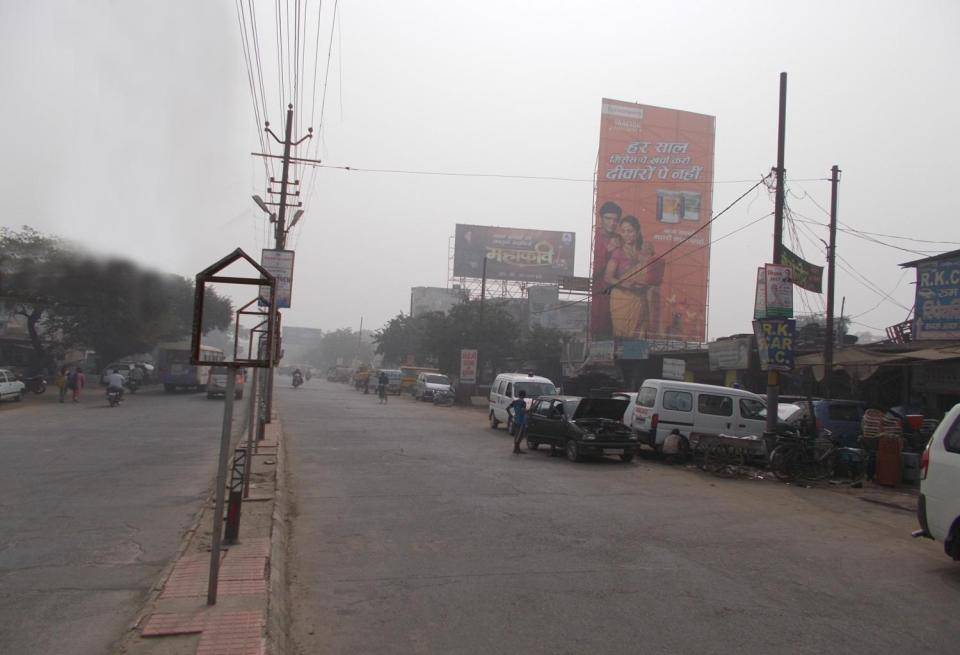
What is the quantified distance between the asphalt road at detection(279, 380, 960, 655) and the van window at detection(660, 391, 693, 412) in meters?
3.69

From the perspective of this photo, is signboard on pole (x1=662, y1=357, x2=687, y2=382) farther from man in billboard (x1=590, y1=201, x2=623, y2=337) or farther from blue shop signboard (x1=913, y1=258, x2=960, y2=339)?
man in billboard (x1=590, y1=201, x2=623, y2=337)

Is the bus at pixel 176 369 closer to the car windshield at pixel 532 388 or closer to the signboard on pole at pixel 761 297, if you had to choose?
the car windshield at pixel 532 388

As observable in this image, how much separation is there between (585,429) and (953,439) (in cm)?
939

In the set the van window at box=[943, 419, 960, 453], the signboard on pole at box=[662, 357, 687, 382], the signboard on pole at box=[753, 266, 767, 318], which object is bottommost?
the van window at box=[943, 419, 960, 453]

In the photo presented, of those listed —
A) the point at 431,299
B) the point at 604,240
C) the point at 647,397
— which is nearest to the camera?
the point at 647,397

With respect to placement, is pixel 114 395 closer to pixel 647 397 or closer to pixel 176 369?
pixel 176 369

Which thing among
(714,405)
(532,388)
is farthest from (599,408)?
(532,388)

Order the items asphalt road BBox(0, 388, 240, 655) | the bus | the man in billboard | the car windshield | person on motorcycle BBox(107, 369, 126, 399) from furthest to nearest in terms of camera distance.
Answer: the man in billboard
the bus
person on motorcycle BBox(107, 369, 126, 399)
the car windshield
asphalt road BBox(0, 388, 240, 655)

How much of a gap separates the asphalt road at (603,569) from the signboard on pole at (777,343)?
9.73 feet

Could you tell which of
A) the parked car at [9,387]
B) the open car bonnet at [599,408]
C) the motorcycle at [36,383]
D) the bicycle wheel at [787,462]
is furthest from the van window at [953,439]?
the motorcycle at [36,383]

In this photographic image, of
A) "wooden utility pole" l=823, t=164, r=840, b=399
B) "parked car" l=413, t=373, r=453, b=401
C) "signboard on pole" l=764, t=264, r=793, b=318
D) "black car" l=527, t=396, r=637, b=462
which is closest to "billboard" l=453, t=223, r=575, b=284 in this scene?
"parked car" l=413, t=373, r=453, b=401

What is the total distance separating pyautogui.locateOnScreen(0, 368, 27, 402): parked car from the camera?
1137 inches

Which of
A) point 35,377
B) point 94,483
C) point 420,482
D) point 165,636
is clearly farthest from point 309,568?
point 35,377

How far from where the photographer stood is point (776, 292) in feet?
51.1
